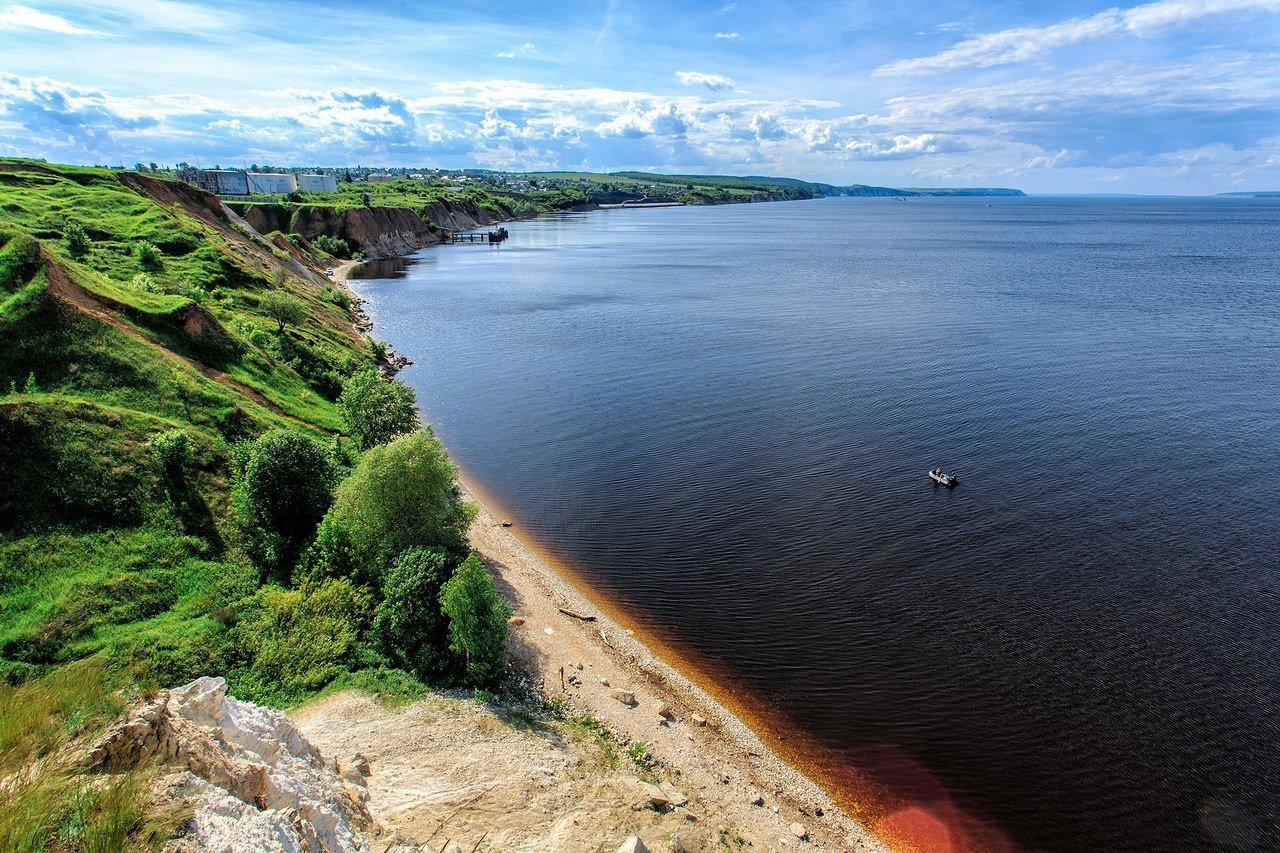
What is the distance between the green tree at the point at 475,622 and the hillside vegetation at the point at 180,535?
84mm

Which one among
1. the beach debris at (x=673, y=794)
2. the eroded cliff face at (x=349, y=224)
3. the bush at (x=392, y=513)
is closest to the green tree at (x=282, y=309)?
the bush at (x=392, y=513)

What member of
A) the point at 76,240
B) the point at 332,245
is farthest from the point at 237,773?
the point at 332,245

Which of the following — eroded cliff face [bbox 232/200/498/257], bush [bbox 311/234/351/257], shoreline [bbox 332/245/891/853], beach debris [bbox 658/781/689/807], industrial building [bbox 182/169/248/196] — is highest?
industrial building [bbox 182/169/248/196]

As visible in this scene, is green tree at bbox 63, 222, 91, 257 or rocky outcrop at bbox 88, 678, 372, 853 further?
green tree at bbox 63, 222, 91, 257

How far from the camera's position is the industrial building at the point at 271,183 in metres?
176

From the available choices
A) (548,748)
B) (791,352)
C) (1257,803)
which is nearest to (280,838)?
(548,748)

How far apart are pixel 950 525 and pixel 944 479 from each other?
5043 mm

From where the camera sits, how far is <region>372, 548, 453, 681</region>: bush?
27.0 m

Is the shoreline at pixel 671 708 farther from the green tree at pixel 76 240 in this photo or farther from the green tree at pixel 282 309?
the green tree at pixel 76 240

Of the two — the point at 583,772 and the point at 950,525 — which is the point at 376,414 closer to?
the point at 583,772

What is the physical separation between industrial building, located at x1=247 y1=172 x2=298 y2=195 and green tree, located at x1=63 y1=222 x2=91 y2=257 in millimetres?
135661

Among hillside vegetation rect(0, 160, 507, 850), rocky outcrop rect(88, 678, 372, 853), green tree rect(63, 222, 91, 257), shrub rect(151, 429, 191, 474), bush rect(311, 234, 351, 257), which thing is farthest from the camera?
bush rect(311, 234, 351, 257)

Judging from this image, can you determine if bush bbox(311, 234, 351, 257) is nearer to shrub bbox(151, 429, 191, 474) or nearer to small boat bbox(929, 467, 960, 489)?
shrub bbox(151, 429, 191, 474)

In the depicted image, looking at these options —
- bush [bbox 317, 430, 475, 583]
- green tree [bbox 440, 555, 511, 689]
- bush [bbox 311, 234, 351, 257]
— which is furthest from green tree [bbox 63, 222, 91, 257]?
bush [bbox 311, 234, 351, 257]
